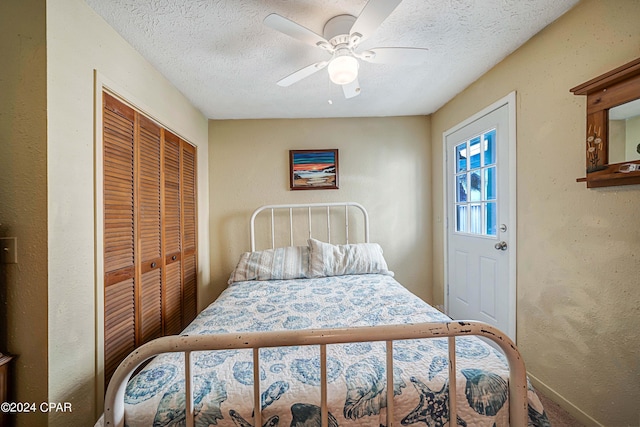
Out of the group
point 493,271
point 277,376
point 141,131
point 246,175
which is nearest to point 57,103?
point 141,131

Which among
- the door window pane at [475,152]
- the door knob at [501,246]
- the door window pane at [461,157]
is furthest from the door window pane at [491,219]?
the door window pane at [461,157]

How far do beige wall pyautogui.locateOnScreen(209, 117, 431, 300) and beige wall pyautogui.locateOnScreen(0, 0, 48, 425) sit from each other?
67.2 inches

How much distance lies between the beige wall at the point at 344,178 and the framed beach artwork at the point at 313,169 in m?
0.07

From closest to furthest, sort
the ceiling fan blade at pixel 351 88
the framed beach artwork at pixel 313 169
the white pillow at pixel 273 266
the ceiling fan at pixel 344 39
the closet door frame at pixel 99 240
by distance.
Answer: the ceiling fan at pixel 344 39, the closet door frame at pixel 99 240, the ceiling fan blade at pixel 351 88, the white pillow at pixel 273 266, the framed beach artwork at pixel 313 169

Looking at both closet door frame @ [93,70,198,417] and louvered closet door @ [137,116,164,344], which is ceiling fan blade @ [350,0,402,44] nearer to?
closet door frame @ [93,70,198,417]

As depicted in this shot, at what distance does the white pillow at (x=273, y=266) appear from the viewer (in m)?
2.25

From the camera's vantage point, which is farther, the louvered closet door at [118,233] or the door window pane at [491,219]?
the door window pane at [491,219]

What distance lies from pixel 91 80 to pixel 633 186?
2.51 metres

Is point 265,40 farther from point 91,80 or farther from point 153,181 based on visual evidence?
point 153,181

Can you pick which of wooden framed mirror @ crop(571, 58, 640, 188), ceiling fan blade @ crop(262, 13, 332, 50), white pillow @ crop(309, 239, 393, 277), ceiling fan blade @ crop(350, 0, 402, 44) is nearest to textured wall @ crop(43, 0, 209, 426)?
ceiling fan blade @ crop(262, 13, 332, 50)

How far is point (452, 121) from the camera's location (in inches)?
95.3

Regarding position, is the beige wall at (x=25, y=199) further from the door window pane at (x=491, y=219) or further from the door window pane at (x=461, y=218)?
the door window pane at (x=461, y=218)

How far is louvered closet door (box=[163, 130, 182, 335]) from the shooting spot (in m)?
1.93

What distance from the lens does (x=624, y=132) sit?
1131mm
